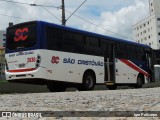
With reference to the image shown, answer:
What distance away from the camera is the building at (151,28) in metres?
126

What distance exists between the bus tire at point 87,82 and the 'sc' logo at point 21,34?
11.8ft

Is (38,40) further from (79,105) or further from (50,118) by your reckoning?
(50,118)

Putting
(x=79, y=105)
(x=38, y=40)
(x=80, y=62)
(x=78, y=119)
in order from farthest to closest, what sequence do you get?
(x=80, y=62)
(x=38, y=40)
(x=79, y=105)
(x=78, y=119)

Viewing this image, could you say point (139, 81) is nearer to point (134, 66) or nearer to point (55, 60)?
point (134, 66)

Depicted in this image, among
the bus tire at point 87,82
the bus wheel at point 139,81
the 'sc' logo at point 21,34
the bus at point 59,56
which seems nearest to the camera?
the bus at point 59,56

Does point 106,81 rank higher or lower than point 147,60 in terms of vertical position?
lower

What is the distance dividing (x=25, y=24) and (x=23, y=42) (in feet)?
2.69

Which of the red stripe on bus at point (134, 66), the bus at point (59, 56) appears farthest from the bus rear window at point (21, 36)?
the red stripe on bus at point (134, 66)

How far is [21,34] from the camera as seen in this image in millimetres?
15648

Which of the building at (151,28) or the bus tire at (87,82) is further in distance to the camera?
the building at (151,28)

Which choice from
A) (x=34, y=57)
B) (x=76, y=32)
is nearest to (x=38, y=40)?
(x=34, y=57)

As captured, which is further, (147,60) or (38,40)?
(147,60)

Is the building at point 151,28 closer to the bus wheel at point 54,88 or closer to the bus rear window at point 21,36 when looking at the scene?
the bus wheel at point 54,88

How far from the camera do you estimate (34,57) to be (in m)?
14.9
